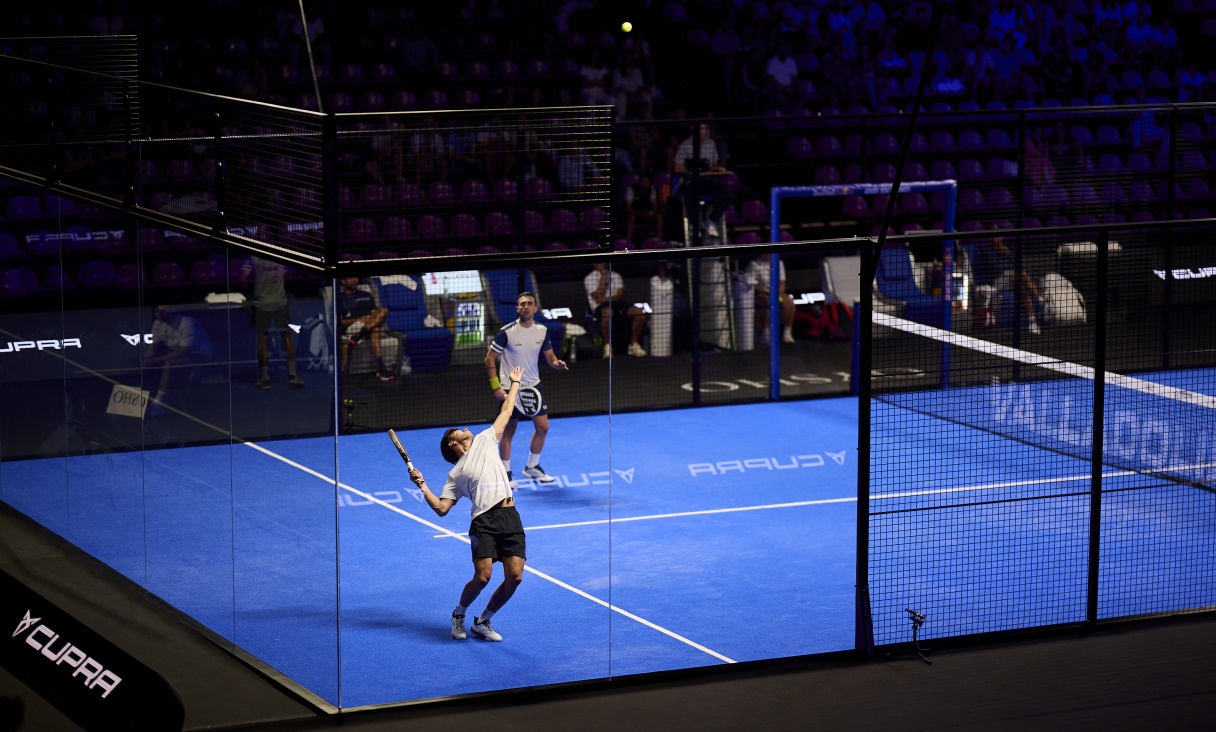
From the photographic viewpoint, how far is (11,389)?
12.6 meters

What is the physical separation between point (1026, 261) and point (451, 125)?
6916mm

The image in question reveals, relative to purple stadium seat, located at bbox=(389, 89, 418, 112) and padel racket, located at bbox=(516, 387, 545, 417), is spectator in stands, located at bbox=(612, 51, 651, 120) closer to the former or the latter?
purple stadium seat, located at bbox=(389, 89, 418, 112)

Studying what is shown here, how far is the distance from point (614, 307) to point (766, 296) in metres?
2.27

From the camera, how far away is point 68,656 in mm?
7520

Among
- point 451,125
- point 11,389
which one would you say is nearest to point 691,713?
point 11,389

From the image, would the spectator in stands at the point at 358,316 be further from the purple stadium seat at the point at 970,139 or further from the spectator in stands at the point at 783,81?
the purple stadium seat at the point at 970,139

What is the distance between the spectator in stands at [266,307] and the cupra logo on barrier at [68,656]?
221 centimetres

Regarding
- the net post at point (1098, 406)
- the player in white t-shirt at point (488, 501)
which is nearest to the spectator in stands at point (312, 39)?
the player in white t-shirt at point (488, 501)

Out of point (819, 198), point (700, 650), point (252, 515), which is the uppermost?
point (819, 198)

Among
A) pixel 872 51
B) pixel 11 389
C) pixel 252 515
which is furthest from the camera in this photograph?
pixel 872 51

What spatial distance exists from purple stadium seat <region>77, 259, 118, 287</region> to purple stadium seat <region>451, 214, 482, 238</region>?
460 cm

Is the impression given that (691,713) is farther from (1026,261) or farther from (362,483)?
(1026,261)

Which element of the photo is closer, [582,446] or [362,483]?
[362,483]

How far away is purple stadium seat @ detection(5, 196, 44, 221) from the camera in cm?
1543
